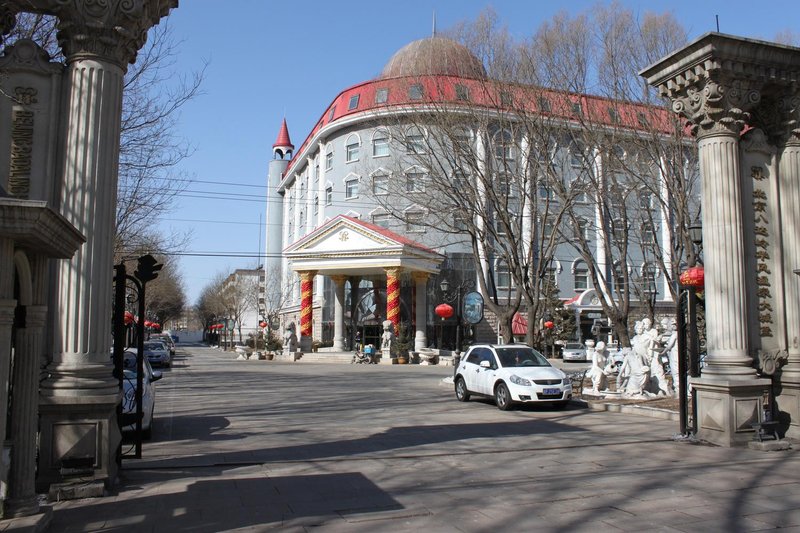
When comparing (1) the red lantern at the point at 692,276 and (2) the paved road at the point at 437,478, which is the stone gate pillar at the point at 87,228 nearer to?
(2) the paved road at the point at 437,478

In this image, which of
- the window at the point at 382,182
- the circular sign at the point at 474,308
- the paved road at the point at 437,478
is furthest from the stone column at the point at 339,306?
the paved road at the point at 437,478

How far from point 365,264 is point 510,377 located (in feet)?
90.9

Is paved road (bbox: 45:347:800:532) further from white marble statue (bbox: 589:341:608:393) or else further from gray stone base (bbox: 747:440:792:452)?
white marble statue (bbox: 589:341:608:393)

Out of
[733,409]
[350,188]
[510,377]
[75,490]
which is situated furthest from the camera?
[350,188]

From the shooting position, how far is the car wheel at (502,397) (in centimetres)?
1554

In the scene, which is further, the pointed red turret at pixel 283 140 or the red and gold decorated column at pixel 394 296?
the pointed red turret at pixel 283 140

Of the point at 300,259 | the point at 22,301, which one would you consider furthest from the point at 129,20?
the point at 300,259

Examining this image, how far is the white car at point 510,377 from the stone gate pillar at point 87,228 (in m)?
9.88

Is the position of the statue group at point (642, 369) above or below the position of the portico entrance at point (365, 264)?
below

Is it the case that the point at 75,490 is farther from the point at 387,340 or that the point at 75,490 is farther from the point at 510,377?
the point at 387,340

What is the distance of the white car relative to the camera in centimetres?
1530

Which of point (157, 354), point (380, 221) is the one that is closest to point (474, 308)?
point (157, 354)

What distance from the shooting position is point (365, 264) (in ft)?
140

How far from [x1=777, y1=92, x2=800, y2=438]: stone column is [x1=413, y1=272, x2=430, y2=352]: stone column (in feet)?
110
